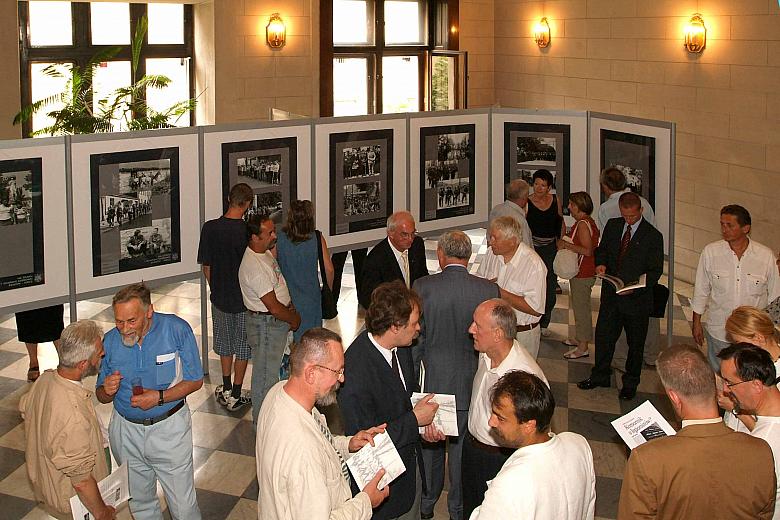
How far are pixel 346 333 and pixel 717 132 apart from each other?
14.7ft

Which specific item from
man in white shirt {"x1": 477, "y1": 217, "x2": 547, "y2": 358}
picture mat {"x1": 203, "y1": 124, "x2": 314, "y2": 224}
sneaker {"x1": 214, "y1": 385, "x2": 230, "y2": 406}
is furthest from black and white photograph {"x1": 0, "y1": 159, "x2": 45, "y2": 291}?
man in white shirt {"x1": 477, "y1": 217, "x2": 547, "y2": 358}

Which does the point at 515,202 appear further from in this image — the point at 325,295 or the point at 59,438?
the point at 59,438

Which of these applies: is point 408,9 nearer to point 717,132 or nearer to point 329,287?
point 717,132

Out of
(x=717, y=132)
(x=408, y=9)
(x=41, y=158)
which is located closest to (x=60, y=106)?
(x=408, y=9)

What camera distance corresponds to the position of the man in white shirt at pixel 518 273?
618 centimetres

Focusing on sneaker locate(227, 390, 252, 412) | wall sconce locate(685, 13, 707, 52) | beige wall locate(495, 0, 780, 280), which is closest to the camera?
sneaker locate(227, 390, 252, 412)

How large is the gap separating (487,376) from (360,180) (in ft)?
12.8

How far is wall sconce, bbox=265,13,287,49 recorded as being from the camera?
12656 mm

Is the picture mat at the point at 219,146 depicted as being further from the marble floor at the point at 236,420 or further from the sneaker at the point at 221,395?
the marble floor at the point at 236,420

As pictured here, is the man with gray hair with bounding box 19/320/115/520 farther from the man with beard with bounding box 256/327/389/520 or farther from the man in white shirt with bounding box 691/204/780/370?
the man in white shirt with bounding box 691/204/780/370

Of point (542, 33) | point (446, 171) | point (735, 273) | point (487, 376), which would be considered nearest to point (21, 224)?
point (487, 376)

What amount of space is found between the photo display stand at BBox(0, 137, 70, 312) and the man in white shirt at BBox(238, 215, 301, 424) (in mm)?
1276

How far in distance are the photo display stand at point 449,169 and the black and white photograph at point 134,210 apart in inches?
89.8

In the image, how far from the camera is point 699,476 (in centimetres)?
349
